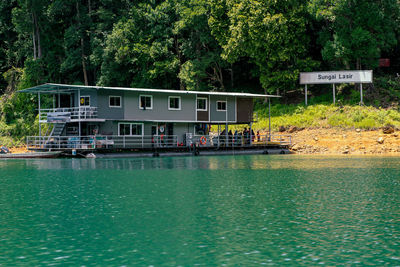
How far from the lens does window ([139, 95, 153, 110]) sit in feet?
155

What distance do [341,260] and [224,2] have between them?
170ft

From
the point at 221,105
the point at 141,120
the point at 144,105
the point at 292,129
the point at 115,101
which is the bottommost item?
the point at 292,129

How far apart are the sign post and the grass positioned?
4.83ft

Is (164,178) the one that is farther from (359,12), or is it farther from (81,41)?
(81,41)

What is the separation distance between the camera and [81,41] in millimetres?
70375

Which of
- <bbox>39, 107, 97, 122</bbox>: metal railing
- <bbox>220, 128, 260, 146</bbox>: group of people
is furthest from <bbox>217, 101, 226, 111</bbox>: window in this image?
<bbox>39, 107, 97, 122</bbox>: metal railing

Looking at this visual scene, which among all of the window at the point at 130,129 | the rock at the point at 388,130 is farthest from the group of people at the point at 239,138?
the rock at the point at 388,130

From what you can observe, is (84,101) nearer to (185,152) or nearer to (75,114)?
(75,114)

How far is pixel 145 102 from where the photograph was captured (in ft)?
155

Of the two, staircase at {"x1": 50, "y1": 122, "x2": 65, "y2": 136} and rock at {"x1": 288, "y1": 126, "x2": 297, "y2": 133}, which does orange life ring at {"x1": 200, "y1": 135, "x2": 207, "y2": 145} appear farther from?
staircase at {"x1": 50, "y1": 122, "x2": 65, "y2": 136}

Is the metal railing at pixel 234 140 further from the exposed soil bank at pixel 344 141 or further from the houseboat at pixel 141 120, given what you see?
the exposed soil bank at pixel 344 141

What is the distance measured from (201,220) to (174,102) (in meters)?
33.5

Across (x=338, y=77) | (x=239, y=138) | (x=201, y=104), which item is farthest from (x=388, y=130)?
(x=201, y=104)

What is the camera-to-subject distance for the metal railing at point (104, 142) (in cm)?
4362
